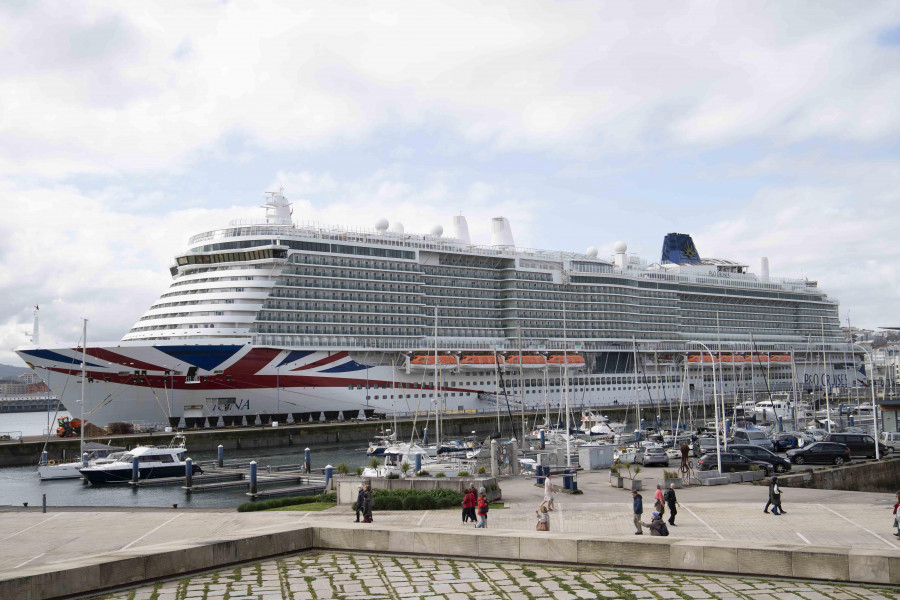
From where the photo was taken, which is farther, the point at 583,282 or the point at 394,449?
the point at 583,282

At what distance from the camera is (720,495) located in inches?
955

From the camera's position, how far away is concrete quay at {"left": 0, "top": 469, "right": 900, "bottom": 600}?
12.4m

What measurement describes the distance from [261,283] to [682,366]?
172ft

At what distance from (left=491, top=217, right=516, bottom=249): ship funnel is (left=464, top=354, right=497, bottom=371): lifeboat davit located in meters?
17.6


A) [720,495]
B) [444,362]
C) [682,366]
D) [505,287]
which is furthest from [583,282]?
[720,495]

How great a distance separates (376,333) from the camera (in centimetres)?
6419

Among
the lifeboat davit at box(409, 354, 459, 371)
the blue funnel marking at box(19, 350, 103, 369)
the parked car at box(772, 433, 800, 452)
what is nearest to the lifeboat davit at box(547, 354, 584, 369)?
the lifeboat davit at box(409, 354, 459, 371)

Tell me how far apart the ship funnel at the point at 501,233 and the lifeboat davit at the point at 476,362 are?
693 inches

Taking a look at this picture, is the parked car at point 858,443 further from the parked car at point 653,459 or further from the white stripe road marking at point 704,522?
the white stripe road marking at point 704,522

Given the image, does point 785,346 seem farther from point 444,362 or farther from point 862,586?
point 862,586

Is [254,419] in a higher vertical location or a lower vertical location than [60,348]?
lower

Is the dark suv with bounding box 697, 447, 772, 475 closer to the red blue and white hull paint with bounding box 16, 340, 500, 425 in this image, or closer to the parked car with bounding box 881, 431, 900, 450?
the parked car with bounding box 881, 431, 900, 450

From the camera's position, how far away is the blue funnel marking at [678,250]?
106125 mm

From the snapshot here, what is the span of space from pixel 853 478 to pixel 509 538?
2343cm
